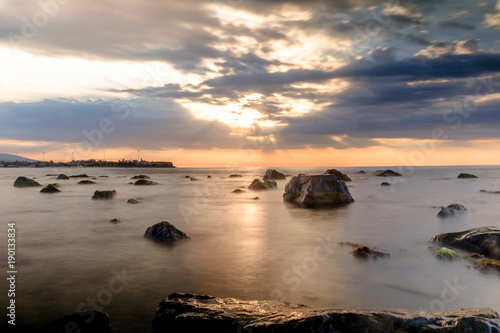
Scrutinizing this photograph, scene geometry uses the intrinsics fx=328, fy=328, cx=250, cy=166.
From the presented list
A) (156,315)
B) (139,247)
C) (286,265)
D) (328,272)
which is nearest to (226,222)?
(139,247)

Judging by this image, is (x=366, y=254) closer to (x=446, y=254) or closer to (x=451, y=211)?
(x=446, y=254)

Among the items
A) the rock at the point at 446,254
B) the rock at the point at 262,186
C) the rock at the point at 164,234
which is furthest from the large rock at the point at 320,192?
the rock at the point at 262,186

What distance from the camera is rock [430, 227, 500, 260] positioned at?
8953 millimetres

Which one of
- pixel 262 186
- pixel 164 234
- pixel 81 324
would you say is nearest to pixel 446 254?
pixel 164 234

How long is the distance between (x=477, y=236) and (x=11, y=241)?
15.4 metres

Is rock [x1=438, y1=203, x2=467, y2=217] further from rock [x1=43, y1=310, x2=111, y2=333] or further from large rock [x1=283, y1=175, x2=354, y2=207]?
rock [x1=43, y1=310, x2=111, y2=333]

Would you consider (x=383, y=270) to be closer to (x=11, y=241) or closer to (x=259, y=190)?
(x=11, y=241)

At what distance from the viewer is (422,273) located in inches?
318

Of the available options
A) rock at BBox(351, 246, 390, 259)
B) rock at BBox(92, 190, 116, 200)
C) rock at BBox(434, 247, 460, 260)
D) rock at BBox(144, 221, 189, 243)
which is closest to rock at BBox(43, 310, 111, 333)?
rock at BBox(144, 221, 189, 243)

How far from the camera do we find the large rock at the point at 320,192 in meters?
21.6

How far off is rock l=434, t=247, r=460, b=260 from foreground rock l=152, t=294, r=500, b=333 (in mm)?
4785

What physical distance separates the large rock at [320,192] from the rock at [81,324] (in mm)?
17453

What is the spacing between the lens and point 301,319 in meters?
4.35

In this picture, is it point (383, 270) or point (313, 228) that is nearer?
point (383, 270)
